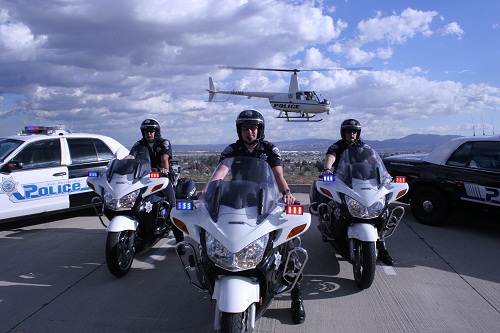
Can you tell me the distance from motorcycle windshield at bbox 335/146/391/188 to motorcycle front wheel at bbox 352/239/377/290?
2.49 feet

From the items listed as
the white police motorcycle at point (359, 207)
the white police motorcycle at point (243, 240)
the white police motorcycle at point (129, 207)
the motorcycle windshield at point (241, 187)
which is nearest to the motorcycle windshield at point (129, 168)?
the white police motorcycle at point (129, 207)

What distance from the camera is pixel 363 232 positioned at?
4312 millimetres

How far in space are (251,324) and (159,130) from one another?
4.58 m

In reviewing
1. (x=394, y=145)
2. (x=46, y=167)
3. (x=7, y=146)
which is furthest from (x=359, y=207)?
(x=394, y=145)

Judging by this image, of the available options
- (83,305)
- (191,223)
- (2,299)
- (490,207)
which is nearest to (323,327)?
(191,223)

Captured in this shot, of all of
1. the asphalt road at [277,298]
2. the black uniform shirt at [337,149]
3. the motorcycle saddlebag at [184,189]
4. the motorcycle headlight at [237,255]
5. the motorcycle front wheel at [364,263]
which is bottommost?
the asphalt road at [277,298]

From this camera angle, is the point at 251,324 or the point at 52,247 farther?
the point at 52,247

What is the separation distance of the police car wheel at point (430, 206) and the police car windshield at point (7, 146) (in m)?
7.68

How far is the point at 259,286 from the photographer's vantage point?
9.88 ft

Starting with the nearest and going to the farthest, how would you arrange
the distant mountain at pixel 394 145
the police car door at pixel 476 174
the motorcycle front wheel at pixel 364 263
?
1. the motorcycle front wheel at pixel 364 263
2. the police car door at pixel 476 174
3. the distant mountain at pixel 394 145

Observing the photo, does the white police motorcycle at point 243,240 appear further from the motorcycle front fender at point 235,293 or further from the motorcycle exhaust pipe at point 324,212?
the motorcycle exhaust pipe at point 324,212

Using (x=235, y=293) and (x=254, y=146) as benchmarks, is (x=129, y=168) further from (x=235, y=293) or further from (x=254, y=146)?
(x=235, y=293)

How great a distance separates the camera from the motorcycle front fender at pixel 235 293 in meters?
2.73

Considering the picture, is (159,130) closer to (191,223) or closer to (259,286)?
(191,223)
